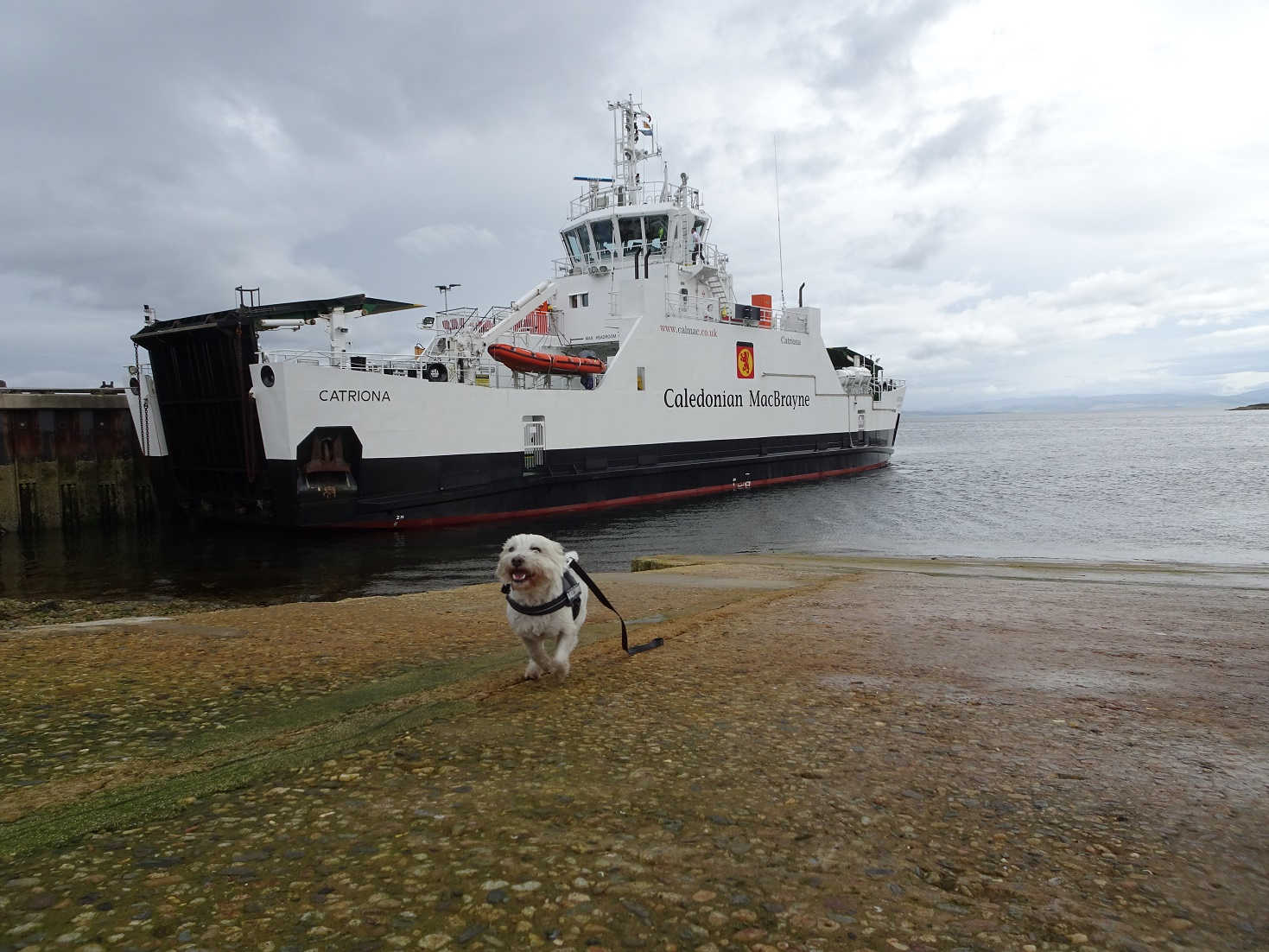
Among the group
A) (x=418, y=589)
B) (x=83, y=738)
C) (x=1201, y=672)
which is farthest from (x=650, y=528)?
(x=83, y=738)

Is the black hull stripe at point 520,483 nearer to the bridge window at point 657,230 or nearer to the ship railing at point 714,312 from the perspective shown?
the ship railing at point 714,312

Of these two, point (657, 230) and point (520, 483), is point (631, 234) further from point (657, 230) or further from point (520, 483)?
point (520, 483)

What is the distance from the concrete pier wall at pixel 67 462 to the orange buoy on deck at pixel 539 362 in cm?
965

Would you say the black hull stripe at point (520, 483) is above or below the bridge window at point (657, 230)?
below

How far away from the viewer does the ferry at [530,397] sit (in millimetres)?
15219

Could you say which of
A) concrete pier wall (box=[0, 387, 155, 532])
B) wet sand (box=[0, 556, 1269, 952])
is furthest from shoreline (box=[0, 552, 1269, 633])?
concrete pier wall (box=[0, 387, 155, 532])

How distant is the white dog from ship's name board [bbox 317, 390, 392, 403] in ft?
40.8

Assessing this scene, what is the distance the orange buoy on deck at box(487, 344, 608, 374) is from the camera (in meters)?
17.7

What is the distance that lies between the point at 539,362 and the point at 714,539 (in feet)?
19.7

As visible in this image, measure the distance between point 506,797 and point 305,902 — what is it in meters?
0.70

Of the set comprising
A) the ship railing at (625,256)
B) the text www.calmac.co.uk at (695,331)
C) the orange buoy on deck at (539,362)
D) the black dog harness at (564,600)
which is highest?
the ship railing at (625,256)

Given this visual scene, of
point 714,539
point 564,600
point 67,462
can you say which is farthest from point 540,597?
point 67,462

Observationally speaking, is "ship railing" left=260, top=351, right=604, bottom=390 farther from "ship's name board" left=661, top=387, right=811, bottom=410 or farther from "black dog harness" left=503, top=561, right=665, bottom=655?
"black dog harness" left=503, top=561, right=665, bottom=655

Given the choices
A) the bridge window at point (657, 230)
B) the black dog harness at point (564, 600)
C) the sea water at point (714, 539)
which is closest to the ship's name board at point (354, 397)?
the sea water at point (714, 539)
